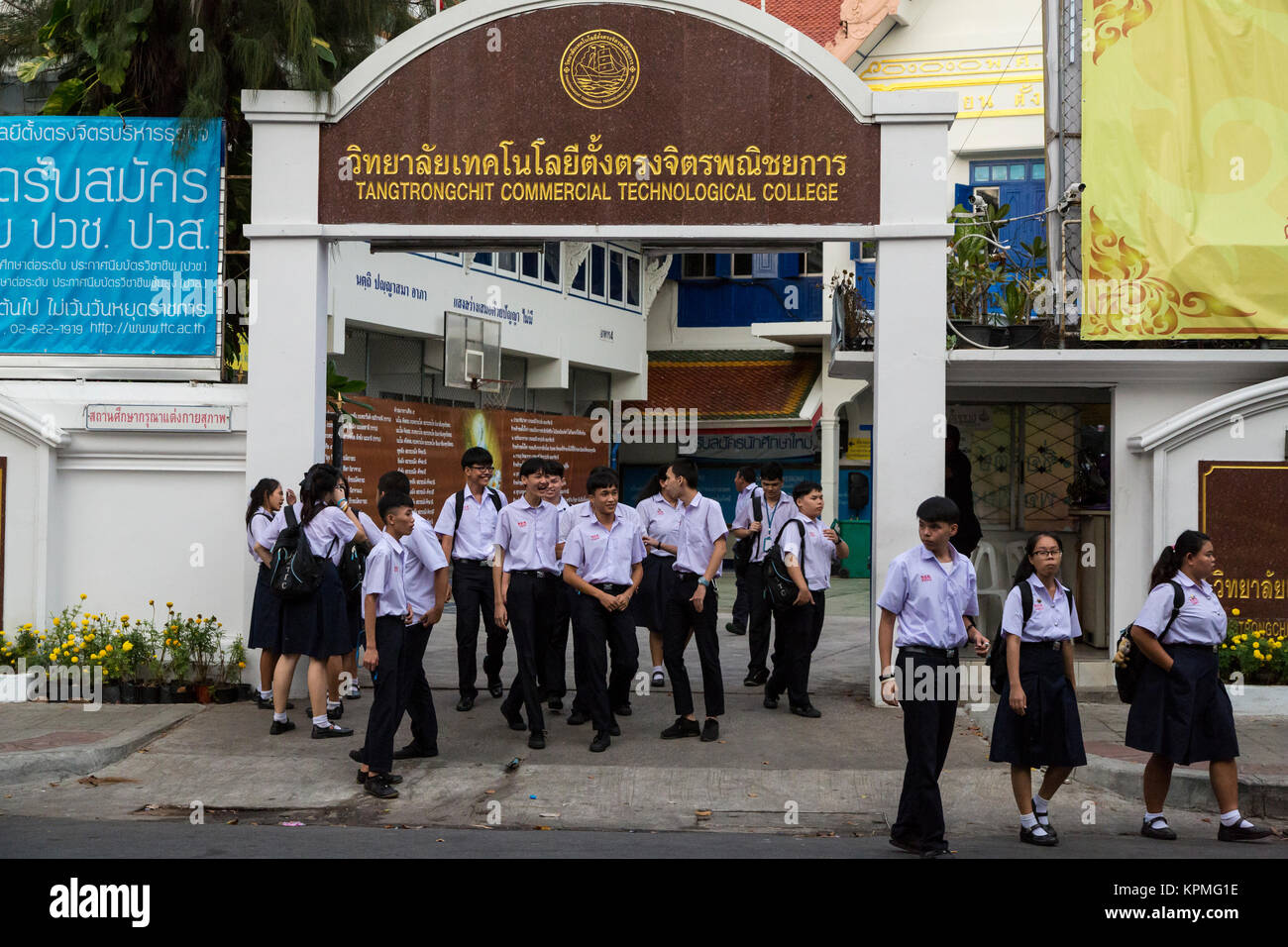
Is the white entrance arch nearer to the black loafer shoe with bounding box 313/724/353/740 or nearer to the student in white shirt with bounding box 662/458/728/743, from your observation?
the student in white shirt with bounding box 662/458/728/743

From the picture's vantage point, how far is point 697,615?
927cm

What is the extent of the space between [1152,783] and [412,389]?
15374 millimetres

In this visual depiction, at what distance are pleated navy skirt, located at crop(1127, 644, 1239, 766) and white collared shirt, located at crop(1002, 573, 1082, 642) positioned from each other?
626 mm

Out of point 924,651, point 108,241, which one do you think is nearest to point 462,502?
point 108,241

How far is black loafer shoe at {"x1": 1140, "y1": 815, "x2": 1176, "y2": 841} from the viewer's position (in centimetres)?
712

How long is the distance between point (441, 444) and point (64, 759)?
1108cm

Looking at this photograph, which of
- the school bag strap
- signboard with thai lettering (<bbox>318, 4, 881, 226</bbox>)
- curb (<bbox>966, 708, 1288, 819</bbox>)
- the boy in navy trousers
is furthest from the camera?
signboard with thai lettering (<bbox>318, 4, 881, 226</bbox>)

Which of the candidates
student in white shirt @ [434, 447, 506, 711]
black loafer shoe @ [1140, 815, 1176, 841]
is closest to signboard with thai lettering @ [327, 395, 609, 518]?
student in white shirt @ [434, 447, 506, 711]

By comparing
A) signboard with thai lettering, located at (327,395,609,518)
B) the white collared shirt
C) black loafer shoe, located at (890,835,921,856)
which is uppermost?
signboard with thai lettering, located at (327,395,609,518)

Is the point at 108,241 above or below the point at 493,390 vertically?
above

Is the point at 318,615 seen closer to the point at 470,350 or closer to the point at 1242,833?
the point at 1242,833

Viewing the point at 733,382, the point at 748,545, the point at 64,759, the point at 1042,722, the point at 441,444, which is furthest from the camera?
the point at 733,382

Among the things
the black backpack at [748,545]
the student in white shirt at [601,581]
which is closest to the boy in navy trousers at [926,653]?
the student in white shirt at [601,581]

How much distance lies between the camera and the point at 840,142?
1048 centimetres
